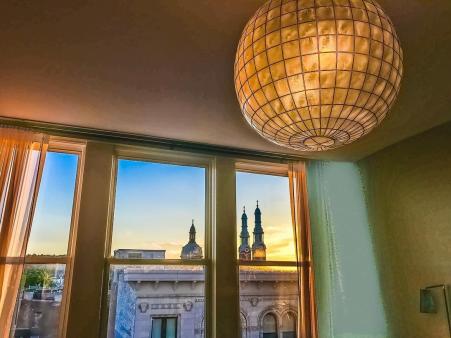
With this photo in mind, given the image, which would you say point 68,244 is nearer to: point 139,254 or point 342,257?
point 139,254

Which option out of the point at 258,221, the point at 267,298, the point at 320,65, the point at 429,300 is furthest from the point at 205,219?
the point at 320,65

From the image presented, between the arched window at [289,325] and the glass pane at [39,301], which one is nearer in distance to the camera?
the glass pane at [39,301]

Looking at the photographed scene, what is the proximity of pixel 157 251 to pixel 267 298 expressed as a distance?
1.08 metres

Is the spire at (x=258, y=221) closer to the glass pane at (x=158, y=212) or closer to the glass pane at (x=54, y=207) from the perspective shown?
the glass pane at (x=158, y=212)

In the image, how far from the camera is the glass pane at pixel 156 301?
298 cm

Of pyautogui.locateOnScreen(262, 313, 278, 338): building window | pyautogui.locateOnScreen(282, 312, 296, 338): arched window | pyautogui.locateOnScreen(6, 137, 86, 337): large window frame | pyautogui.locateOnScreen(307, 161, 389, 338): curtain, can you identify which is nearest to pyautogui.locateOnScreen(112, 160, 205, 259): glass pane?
pyautogui.locateOnScreen(6, 137, 86, 337): large window frame

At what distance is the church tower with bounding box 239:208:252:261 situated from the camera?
3455mm

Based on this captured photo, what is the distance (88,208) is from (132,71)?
126 cm

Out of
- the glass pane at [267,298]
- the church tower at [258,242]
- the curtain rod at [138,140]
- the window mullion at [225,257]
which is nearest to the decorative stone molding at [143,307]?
the window mullion at [225,257]

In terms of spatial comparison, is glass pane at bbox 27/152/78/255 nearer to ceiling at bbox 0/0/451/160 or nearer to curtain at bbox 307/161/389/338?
ceiling at bbox 0/0/451/160

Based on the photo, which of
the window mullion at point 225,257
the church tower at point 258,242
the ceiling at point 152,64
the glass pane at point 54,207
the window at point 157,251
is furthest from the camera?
the church tower at point 258,242

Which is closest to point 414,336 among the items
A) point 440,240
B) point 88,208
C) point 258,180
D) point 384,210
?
point 440,240

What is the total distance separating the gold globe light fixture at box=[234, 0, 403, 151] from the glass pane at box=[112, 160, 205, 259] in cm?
235

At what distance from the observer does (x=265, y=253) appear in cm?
357
